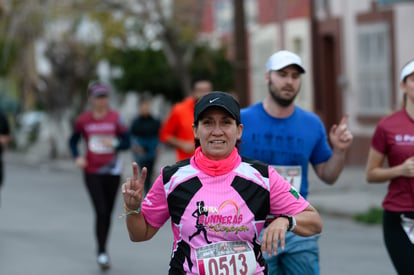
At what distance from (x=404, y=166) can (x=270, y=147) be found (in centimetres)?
84

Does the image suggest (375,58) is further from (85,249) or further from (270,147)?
(270,147)

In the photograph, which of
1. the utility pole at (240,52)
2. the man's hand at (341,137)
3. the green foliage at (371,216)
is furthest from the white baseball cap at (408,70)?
the utility pole at (240,52)

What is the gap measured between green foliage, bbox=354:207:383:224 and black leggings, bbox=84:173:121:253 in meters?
4.46

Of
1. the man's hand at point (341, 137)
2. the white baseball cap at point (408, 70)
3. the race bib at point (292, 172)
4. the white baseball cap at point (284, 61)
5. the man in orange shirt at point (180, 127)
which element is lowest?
the man in orange shirt at point (180, 127)

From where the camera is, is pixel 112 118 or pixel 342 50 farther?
pixel 342 50

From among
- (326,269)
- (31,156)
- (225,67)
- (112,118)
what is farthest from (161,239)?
(31,156)

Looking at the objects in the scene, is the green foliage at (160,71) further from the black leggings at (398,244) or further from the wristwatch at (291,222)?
the wristwatch at (291,222)

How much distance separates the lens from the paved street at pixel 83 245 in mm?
9633

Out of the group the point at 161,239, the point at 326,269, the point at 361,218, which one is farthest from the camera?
the point at 361,218

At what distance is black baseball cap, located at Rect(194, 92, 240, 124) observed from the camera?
4.06 m

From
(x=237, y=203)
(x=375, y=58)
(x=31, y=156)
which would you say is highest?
(x=237, y=203)

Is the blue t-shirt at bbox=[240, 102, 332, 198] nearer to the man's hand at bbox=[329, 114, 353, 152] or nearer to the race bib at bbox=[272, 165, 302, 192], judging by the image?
the race bib at bbox=[272, 165, 302, 192]

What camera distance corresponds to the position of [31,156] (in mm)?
33844

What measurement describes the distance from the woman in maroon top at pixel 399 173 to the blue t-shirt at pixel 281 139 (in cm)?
36
